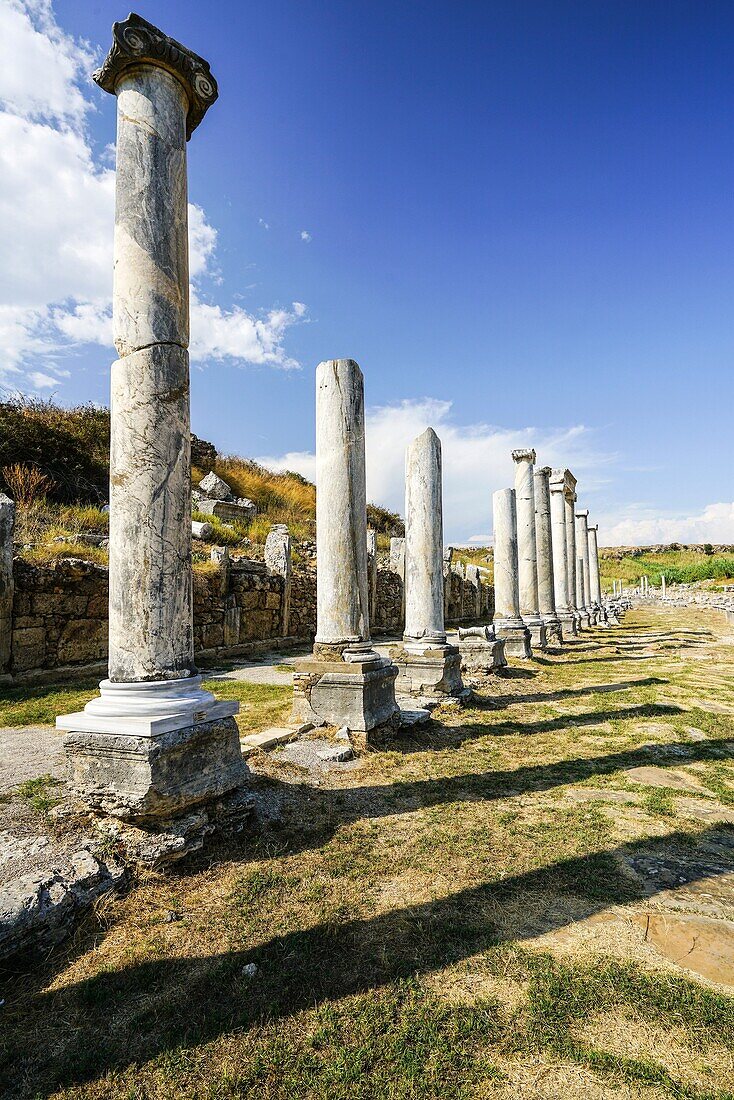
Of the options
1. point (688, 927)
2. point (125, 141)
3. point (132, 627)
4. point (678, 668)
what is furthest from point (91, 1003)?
point (678, 668)

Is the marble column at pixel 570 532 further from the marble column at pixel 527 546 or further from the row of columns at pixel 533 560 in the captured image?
the marble column at pixel 527 546

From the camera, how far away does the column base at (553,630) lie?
1508 centimetres

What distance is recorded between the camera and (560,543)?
19.5 meters

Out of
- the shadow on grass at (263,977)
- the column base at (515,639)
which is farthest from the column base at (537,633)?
the shadow on grass at (263,977)

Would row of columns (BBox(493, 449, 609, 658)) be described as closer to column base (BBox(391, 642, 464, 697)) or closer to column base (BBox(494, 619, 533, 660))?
column base (BBox(494, 619, 533, 660))

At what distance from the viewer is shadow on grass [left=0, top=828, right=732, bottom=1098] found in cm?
207

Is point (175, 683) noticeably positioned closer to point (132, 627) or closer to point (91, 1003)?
point (132, 627)

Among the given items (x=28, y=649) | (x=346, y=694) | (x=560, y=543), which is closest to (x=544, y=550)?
(x=560, y=543)

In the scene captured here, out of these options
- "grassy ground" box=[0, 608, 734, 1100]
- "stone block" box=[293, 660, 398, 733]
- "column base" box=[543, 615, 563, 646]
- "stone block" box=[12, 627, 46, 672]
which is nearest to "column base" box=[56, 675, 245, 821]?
"grassy ground" box=[0, 608, 734, 1100]

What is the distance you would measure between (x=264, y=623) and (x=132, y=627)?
10508mm

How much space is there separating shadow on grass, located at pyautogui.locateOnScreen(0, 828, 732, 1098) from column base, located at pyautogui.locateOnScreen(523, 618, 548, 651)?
10.8 meters

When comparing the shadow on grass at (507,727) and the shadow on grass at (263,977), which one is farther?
the shadow on grass at (507,727)

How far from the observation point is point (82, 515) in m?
12.9

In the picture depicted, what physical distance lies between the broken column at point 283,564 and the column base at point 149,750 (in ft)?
35.5
